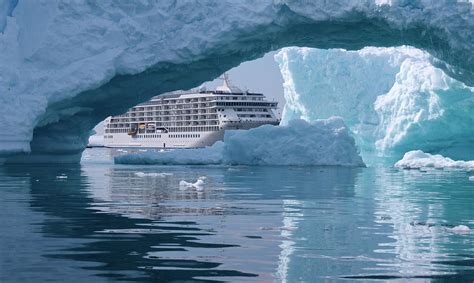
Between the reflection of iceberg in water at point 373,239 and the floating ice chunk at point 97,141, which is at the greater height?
the floating ice chunk at point 97,141

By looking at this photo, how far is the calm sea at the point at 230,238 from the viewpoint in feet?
17.4

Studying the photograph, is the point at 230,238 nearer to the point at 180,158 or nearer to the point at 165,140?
the point at 180,158

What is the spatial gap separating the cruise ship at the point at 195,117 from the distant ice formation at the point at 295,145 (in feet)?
98.8

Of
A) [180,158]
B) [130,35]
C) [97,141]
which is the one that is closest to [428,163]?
[180,158]

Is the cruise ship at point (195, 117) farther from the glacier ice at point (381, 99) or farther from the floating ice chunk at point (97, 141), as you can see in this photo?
the glacier ice at point (381, 99)

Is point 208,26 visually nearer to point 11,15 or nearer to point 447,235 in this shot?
point 11,15

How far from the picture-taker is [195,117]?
64750 millimetres

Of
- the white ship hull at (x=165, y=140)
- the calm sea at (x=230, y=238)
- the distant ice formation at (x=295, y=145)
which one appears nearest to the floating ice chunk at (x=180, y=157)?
the distant ice formation at (x=295, y=145)

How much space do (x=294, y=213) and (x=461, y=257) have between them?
12.3ft

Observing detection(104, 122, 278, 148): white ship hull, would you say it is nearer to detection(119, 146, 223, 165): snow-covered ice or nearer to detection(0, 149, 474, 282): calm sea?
detection(119, 146, 223, 165): snow-covered ice

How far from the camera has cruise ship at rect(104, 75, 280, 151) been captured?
61656 millimetres

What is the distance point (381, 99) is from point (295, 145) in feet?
36.4

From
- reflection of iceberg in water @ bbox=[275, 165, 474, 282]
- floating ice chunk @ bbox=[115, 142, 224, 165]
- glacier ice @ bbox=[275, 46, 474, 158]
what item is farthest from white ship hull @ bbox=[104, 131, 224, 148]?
reflection of iceberg in water @ bbox=[275, 165, 474, 282]

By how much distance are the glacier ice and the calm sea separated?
22342 mm
